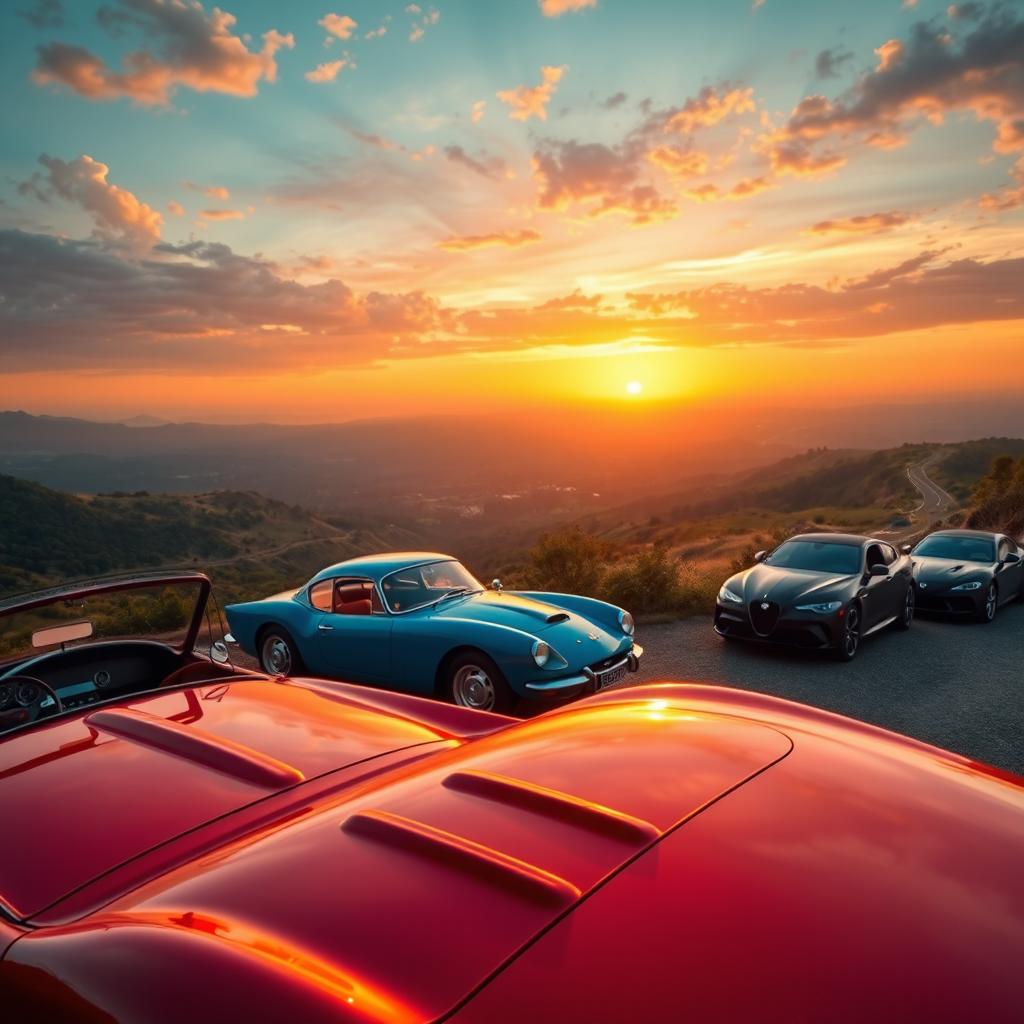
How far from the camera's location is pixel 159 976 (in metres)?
1.39

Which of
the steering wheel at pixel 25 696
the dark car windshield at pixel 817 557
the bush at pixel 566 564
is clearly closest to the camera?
the steering wheel at pixel 25 696

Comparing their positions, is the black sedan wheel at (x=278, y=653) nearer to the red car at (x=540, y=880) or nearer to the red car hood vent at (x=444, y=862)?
the red car at (x=540, y=880)

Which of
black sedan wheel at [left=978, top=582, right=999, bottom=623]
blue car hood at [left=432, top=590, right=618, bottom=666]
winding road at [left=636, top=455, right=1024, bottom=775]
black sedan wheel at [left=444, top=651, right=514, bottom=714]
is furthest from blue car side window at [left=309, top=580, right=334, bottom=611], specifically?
black sedan wheel at [left=978, top=582, right=999, bottom=623]

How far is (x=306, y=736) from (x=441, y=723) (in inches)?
23.3

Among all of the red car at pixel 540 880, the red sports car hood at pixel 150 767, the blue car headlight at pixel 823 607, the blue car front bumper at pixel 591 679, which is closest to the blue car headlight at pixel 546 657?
the blue car front bumper at pixel 591 679

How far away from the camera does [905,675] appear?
9.30m

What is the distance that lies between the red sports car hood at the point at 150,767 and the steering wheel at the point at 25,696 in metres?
0.67

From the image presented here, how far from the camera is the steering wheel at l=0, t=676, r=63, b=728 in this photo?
3.58 meters

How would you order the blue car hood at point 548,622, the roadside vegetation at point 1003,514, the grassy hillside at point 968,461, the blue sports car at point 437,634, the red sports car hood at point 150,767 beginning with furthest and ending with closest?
the grassy hillside at point 968,461 < the roadside vegetation at point 1003,514 < the blue car hood at point 548,622 < the blue sports car at point 437,634 < the red sports car hood at point 150,767

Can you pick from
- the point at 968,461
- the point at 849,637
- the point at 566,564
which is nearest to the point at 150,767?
the point at 849,637

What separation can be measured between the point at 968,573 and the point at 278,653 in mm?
10557

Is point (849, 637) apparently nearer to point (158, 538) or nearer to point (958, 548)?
point (958, 548)

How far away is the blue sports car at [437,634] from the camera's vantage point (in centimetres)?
707

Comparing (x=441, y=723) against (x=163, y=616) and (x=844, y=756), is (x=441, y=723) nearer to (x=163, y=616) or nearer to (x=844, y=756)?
(x=844, y=756)
